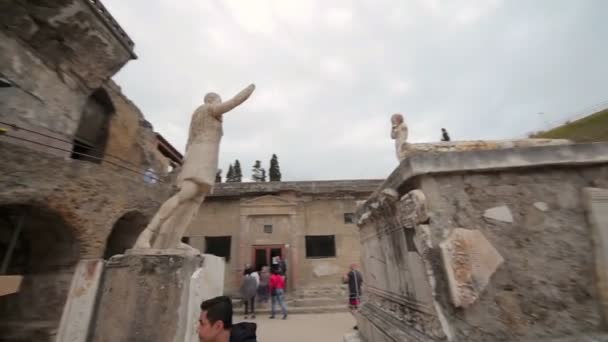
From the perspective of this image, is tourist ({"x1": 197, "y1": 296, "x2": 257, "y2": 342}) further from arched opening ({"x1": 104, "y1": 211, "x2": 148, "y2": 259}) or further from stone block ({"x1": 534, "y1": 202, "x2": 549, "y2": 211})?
arched opening ({"x1": 104, "y1": 211, "x2": 148, "y2": 259})

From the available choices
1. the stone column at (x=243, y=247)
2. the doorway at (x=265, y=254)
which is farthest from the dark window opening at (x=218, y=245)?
the doorway at (x=265, y=254)

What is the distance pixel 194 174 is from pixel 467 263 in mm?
3002

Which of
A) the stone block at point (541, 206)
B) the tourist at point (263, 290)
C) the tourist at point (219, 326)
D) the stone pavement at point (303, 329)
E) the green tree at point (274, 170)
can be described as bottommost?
the stone pavement at point (303, 329)

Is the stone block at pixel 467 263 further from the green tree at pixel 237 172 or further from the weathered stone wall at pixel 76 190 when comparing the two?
the green tree at pixel 237 172

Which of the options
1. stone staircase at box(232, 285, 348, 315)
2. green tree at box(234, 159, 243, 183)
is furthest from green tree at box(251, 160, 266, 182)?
→ stone staircase at box(232, 285, 348, 315)

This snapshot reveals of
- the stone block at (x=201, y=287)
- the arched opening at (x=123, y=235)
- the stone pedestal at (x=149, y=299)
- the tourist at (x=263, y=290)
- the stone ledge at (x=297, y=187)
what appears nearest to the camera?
the stone pedestal at (x=149, y=299)

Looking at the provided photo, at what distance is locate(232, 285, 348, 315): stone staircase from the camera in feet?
30.4

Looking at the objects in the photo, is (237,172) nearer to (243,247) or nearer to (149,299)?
(243,247)

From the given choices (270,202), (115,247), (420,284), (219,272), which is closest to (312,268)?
(270,202)

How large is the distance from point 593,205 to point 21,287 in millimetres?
9517

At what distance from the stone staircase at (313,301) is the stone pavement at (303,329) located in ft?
3.38

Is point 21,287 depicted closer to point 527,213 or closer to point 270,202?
point 270,202

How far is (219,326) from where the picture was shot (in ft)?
5.25

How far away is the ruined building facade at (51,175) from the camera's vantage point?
5.31 meters
